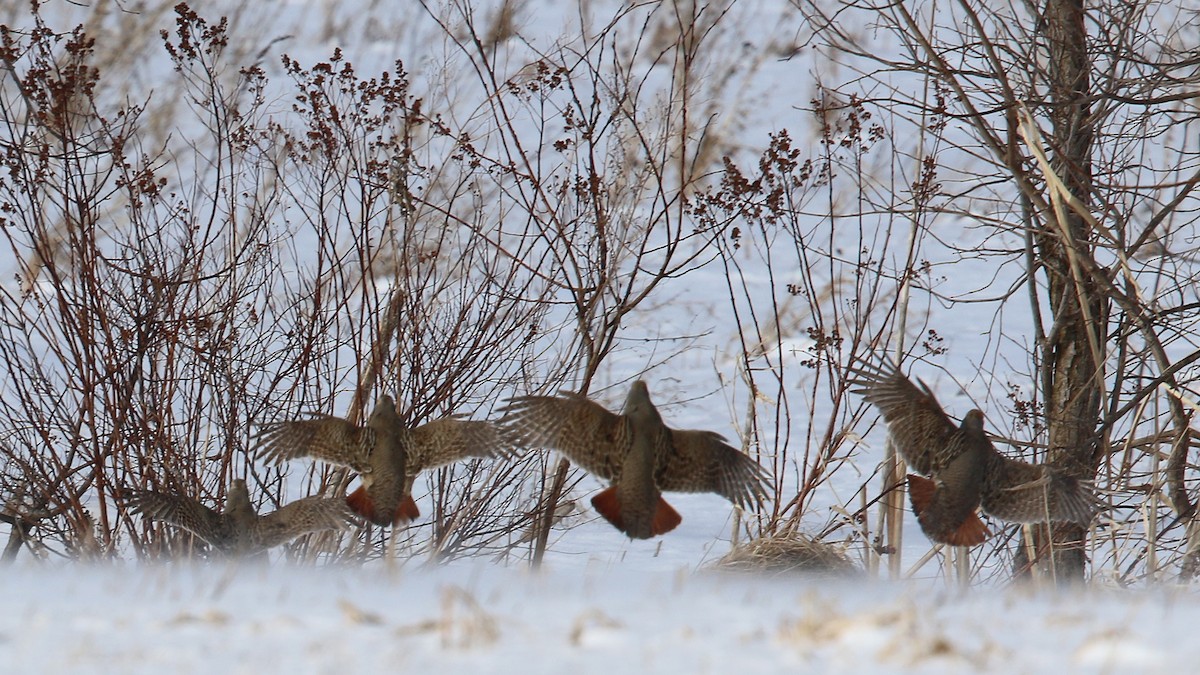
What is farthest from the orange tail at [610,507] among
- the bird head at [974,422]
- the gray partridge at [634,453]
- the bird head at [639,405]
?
the bird head at [974,422]

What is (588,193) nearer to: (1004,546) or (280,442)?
(280,442)

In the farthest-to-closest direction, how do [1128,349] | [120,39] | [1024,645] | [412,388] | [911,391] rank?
[120,39] < [1128,349] < [412,388] < [911,391] < [1024,645]

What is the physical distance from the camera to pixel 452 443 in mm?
4887

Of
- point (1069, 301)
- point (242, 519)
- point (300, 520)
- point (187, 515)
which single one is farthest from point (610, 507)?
point (1069, 301)

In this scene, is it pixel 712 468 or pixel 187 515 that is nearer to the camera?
pixel 712 468

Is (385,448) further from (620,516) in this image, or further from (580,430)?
(620,516)

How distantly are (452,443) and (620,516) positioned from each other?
0.69 meters

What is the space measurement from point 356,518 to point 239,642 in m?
3.23

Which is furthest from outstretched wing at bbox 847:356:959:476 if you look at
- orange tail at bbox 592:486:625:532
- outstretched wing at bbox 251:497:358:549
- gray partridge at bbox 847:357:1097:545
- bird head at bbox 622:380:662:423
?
outstretched wing at bbox 251:497:358:549

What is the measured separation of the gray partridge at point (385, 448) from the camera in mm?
4723

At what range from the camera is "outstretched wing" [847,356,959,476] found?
4902mm

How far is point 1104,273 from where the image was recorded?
5.56 meters

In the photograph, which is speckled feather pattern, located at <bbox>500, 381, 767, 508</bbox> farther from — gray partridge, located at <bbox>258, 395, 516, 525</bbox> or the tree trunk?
the tree trunk

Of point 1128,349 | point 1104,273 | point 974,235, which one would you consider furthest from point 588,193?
point 974,235
